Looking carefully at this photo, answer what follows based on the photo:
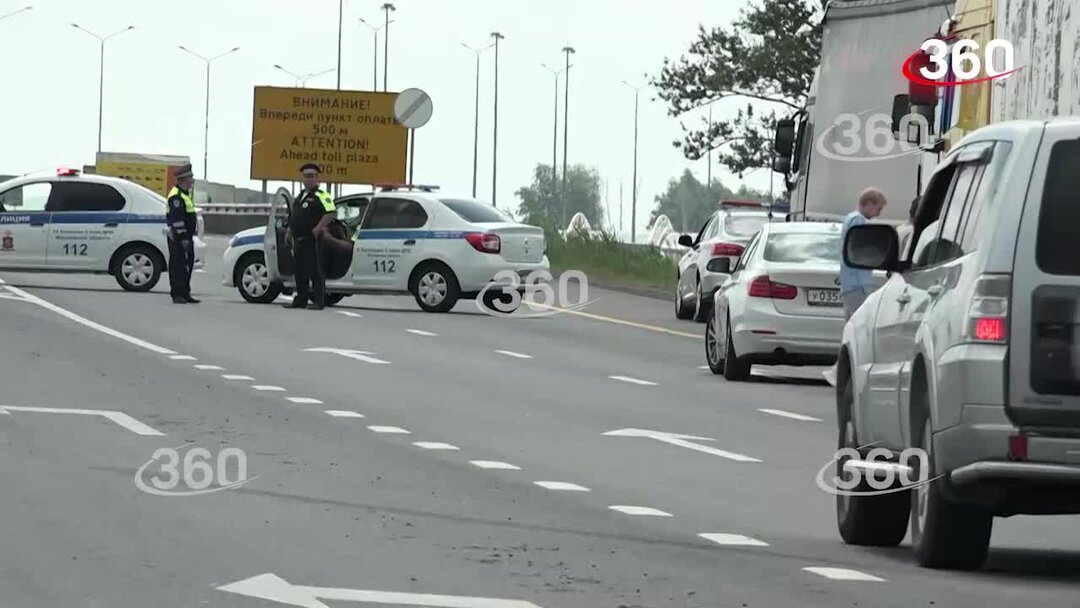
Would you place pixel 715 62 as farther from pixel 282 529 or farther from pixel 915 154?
pixel 282 529

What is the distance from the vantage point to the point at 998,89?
20641 millimetres

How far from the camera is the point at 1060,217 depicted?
32.4 ft

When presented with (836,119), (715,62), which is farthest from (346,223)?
(715,62)

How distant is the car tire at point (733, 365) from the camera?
942 inches

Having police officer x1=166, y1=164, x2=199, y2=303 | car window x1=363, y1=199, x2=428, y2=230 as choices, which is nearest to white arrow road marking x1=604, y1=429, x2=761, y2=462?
police officer x1=166, y1=164, x2=199, y2=303

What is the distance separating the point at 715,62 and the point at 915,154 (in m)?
43.7

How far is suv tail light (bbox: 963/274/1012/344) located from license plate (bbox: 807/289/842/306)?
13635 mm

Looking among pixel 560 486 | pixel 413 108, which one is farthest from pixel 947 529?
pixel 413 108

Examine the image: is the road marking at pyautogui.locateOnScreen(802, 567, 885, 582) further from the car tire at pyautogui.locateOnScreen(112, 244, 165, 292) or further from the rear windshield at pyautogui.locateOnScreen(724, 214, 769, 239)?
the car tire at pyautogui.locateOnScreen(112, 244, 165, 292)

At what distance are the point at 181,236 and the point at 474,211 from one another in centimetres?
376

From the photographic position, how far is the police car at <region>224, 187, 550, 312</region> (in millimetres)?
34469

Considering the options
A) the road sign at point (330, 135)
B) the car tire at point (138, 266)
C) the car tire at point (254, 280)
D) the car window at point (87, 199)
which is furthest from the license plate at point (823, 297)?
the road sign at point (330, 135)

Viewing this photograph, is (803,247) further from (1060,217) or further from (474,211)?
(1060,217)

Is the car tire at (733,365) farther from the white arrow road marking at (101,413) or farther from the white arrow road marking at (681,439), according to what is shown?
the white arrow road marking at (101,413)
